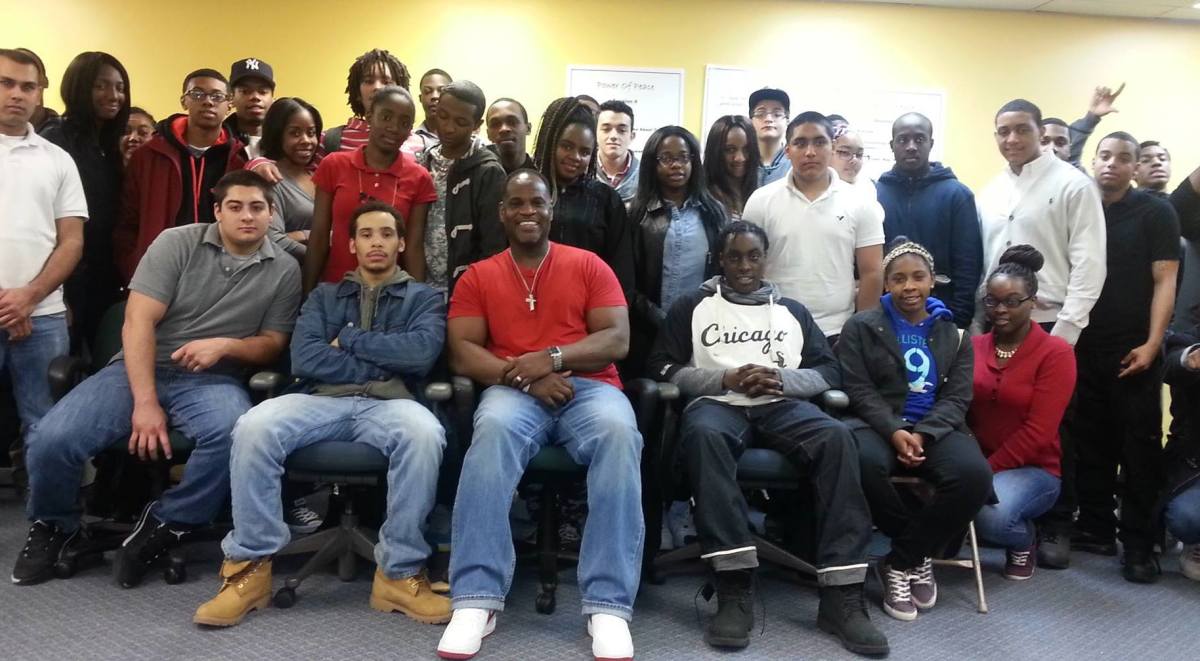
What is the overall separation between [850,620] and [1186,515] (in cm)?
146

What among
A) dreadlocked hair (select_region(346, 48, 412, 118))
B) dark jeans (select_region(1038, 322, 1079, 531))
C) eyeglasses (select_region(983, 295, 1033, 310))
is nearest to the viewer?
eyeglasses (select_region(983, 295, 1033, 310))

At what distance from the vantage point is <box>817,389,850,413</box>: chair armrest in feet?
8.91

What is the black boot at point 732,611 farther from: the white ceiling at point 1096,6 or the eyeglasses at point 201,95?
the white ceiling at point 1096,6

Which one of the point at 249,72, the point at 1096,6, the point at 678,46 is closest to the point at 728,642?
the point at 249,72

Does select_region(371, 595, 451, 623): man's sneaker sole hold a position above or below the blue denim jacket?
below

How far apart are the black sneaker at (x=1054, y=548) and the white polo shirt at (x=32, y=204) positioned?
3.76 metres

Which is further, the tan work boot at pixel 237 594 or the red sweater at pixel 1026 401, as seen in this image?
the red sweater at pixel 1026 401

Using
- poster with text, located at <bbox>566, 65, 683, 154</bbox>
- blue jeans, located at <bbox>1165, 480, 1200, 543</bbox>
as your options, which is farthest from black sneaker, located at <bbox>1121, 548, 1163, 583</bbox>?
poster with text, located at <bbox>566, 65, 683, 154</bbox>

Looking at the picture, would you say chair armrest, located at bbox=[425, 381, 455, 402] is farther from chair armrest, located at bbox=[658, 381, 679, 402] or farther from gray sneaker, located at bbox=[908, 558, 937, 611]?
gray sneaker, located at bbox=[908, 558, 937, 611]

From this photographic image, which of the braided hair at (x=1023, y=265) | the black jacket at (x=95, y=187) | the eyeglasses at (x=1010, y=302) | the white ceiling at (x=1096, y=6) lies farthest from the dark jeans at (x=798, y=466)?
the white ceiling at (x=1096, y=6)

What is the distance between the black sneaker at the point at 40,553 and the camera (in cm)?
260

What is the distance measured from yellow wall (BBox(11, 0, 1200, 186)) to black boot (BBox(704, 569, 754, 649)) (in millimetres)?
3624

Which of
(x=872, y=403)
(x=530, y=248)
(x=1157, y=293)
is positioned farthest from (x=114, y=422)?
(x=1157, y=293)

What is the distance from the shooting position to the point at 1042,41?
5555 mm
